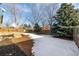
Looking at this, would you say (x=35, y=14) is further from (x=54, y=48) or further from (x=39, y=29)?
(x=54, y=48)

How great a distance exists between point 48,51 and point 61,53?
0.14 meters

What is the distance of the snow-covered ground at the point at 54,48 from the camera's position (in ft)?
5.46

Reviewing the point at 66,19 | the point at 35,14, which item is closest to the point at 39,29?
the point at 35,14

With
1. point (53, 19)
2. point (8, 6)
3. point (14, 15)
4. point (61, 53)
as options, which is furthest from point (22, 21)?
point (61, 53)

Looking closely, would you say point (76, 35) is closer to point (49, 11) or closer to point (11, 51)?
point (49, 11)

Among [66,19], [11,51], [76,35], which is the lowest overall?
[11,51]

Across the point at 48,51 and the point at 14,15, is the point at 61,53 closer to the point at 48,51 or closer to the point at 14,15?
the point at 48,51

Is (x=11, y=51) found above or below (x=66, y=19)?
below

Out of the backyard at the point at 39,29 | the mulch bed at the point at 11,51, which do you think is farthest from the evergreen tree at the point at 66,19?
the mulch bed at the point at 11,51

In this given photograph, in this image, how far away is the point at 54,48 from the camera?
1.67 metres

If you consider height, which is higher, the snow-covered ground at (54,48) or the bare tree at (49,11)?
the bare tree at (49,11)

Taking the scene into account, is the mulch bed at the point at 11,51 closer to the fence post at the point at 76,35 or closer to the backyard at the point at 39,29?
the backyard at the point at 39,29

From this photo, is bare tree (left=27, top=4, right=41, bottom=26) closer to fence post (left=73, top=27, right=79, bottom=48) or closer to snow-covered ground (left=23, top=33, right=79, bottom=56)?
snow-covered ground (left=23, top=33, right=79, bottom=56)

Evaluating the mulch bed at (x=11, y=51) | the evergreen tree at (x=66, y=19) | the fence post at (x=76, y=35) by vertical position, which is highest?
the evergreen tree at (x=66, y=19)
